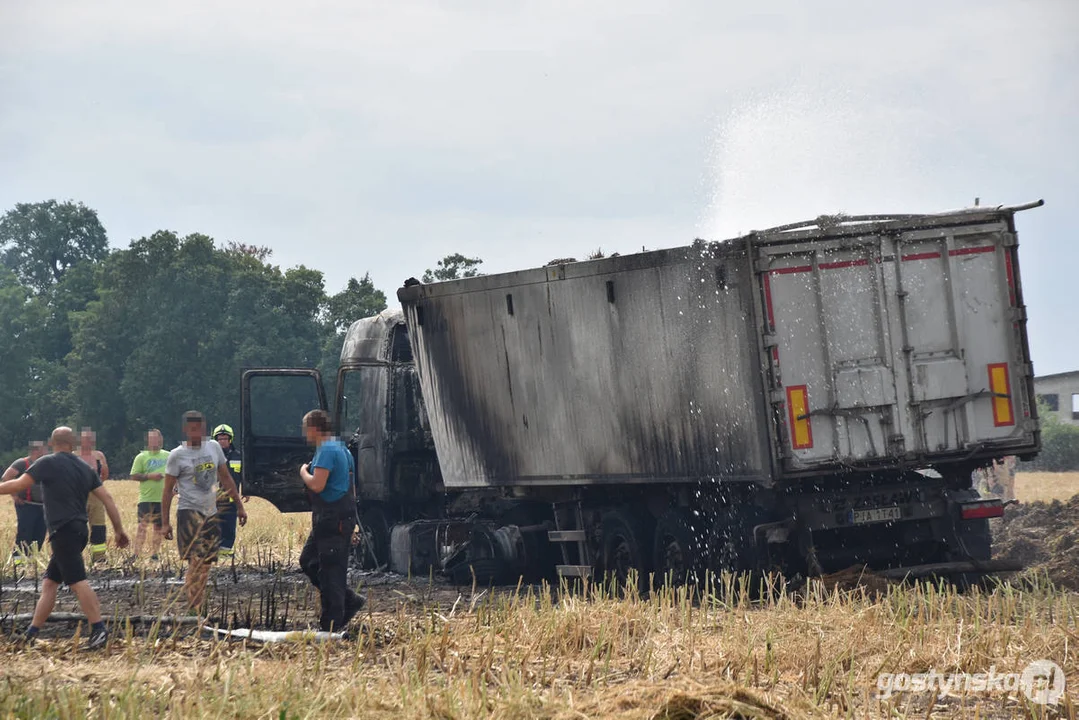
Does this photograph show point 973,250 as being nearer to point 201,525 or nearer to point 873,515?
point 873,515

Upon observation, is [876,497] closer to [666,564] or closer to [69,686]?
[666,564]

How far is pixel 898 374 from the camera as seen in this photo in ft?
38.2

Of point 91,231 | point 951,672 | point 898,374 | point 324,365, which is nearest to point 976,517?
point 898,374

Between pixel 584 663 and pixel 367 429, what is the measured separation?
360 inches

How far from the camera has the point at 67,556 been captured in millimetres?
10328

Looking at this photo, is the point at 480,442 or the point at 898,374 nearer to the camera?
the point at 898,374

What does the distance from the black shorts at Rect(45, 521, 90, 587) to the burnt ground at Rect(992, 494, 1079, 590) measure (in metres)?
7.42

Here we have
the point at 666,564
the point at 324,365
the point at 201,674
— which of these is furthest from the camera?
the point at 324,365

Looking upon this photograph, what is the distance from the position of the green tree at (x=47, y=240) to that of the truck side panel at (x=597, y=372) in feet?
271

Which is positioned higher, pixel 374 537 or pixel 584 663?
pixel 374 537

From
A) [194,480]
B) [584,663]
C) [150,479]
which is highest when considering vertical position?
[150,479]

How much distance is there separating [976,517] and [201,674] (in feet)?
23.6

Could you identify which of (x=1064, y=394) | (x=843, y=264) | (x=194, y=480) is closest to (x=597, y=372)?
(x=843, y=264)

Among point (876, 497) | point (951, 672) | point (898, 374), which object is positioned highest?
point (898, 374)
